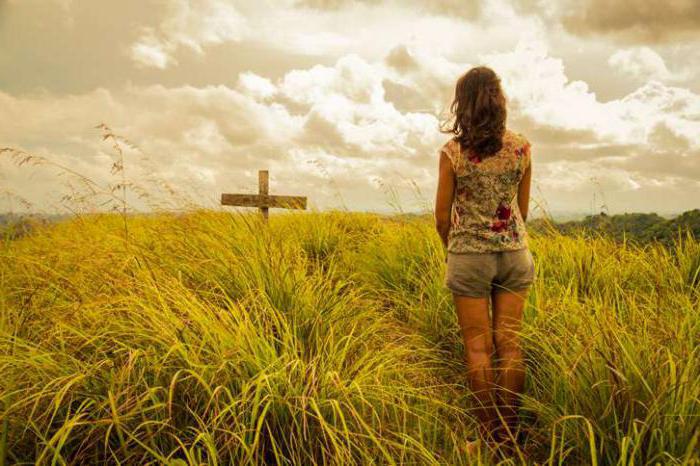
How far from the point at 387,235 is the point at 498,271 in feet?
11.2

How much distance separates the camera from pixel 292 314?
3047mm

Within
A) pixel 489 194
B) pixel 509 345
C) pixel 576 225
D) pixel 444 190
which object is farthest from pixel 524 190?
pixel 576 225

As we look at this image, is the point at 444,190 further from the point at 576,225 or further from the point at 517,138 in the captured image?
the point at 576,225

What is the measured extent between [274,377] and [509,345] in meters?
1.47

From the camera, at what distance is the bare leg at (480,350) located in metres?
2.72

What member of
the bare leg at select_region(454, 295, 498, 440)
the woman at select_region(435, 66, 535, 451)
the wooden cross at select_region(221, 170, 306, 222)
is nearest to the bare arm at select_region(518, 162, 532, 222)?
the woman at select_region(435, 66, 535, 451)

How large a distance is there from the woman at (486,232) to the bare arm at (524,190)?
0.08 meters

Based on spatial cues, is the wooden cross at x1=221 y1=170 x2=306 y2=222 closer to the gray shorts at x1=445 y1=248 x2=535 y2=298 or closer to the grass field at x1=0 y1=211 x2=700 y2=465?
the grass field at x1=0 y1=211 x2=700 y2=465

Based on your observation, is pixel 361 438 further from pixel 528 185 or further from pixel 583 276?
pixel 583 276

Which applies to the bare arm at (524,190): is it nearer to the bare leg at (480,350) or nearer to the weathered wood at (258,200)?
the bare leg at (480,350)

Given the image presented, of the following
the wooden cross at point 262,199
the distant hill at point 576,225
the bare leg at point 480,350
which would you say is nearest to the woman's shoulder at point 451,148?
the bare leg at point 480,350

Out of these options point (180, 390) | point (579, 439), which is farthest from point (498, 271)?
point (180, 390)

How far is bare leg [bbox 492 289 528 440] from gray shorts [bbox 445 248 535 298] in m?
0.07

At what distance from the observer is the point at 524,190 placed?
9.50ft
